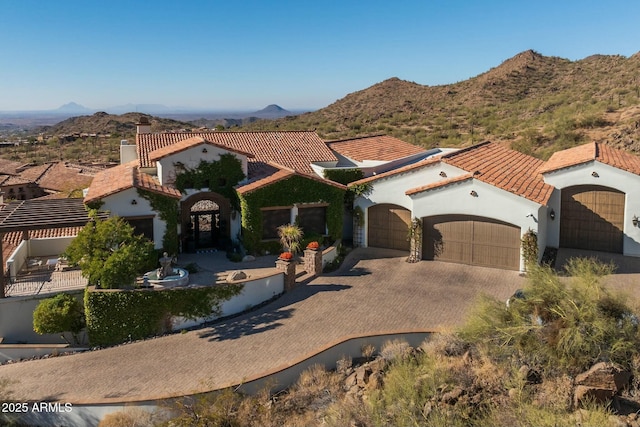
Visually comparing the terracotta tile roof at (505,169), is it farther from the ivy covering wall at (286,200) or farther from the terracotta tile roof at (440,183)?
the ivy covering wall at (286,200)

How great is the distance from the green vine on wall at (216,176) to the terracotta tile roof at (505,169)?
10.9 meters

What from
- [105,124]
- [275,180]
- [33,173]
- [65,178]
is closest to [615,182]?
[275,180]

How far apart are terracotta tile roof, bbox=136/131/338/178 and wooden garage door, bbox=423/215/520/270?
26.9ft

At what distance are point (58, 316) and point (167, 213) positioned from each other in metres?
7.28

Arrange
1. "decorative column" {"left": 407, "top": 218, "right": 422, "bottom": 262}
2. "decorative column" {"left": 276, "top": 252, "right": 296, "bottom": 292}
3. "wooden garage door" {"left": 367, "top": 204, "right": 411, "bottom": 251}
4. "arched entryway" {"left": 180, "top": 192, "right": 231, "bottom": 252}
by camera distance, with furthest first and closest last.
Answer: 1. "arched entryway" {"left": 180, "top": 192, "right": 231, "bottom": 252}
2. "wooden garage door" {"left": 367, "top": 204, "right": 411, "bottom": 251}
3. "decorative column" {"left": 407, "top": 218, "right": 422, "bottom": 262}
4. "decorative column" {"left": 276, "top": 252, "right": 296, "bottom": 292}

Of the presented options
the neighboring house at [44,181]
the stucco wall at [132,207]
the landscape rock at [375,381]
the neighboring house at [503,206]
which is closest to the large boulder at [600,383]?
the landscape rock at [375,381]

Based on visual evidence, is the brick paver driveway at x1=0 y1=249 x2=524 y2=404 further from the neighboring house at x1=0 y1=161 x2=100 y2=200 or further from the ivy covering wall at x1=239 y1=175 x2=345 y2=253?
the neighboring house at x1=0 y1=161 x2=100 y2=200

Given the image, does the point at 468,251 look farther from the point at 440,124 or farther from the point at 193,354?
the point at 440,124

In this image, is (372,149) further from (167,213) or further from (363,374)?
(363,374)

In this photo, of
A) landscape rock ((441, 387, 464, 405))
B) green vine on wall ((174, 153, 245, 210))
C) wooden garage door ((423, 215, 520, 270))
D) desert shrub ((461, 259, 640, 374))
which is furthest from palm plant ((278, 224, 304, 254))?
landscape rock ((441, 387, 464, 405))

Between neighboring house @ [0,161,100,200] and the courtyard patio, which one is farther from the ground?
neighboring house @ [0,161,100,200]

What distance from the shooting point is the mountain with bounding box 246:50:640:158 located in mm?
47250

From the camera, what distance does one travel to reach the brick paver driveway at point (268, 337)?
15586mm

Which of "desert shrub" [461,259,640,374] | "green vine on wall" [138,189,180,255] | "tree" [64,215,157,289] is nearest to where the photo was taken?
"desert shrub" [461,259,640,374]
